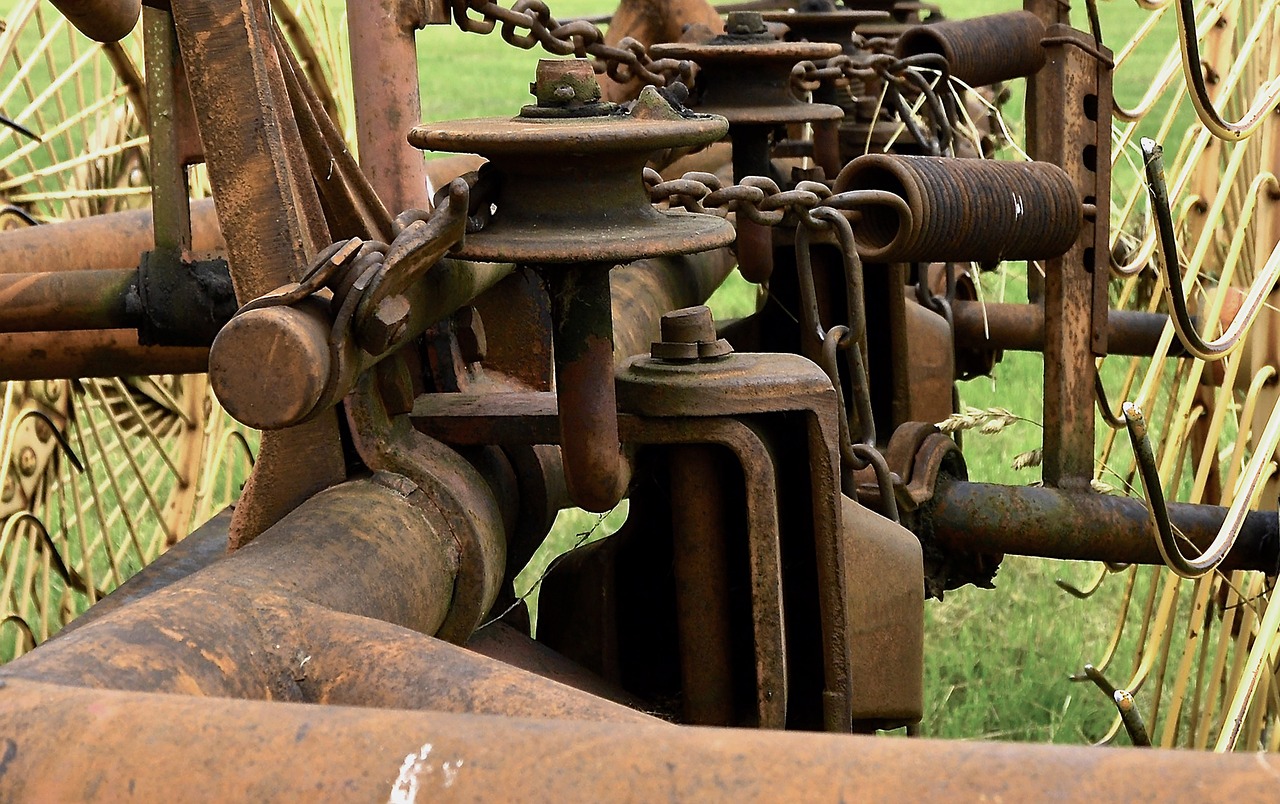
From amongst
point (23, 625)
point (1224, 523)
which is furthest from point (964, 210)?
point (23, 625)

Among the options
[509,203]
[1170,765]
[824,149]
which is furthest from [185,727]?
[824,149]

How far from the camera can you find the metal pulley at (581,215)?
1.09 meters

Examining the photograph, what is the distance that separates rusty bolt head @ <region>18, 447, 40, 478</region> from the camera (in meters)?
2.65

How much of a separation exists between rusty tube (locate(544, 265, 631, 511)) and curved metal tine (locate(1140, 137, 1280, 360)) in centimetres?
52

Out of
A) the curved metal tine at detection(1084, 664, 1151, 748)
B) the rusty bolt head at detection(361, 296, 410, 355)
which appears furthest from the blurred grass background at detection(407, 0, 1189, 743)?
the rusty bolt head at detection(361, 296, 410, 355)

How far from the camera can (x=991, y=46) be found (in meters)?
2.40

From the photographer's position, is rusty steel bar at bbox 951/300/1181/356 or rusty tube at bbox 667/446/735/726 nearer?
rusty tube at bbox 667/446/735/726

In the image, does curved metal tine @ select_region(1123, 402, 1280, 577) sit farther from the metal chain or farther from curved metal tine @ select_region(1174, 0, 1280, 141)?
the metal chain

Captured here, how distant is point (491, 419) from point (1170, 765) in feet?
2.55

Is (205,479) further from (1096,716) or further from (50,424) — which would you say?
(1096,716)

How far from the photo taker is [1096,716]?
318 cm

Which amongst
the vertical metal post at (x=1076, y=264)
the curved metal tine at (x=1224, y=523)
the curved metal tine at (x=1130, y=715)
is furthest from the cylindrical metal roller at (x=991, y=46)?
the curved metal tine at (x=1130, y=715)

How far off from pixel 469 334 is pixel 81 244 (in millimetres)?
860

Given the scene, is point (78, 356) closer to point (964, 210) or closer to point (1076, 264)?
point (964, 210)
